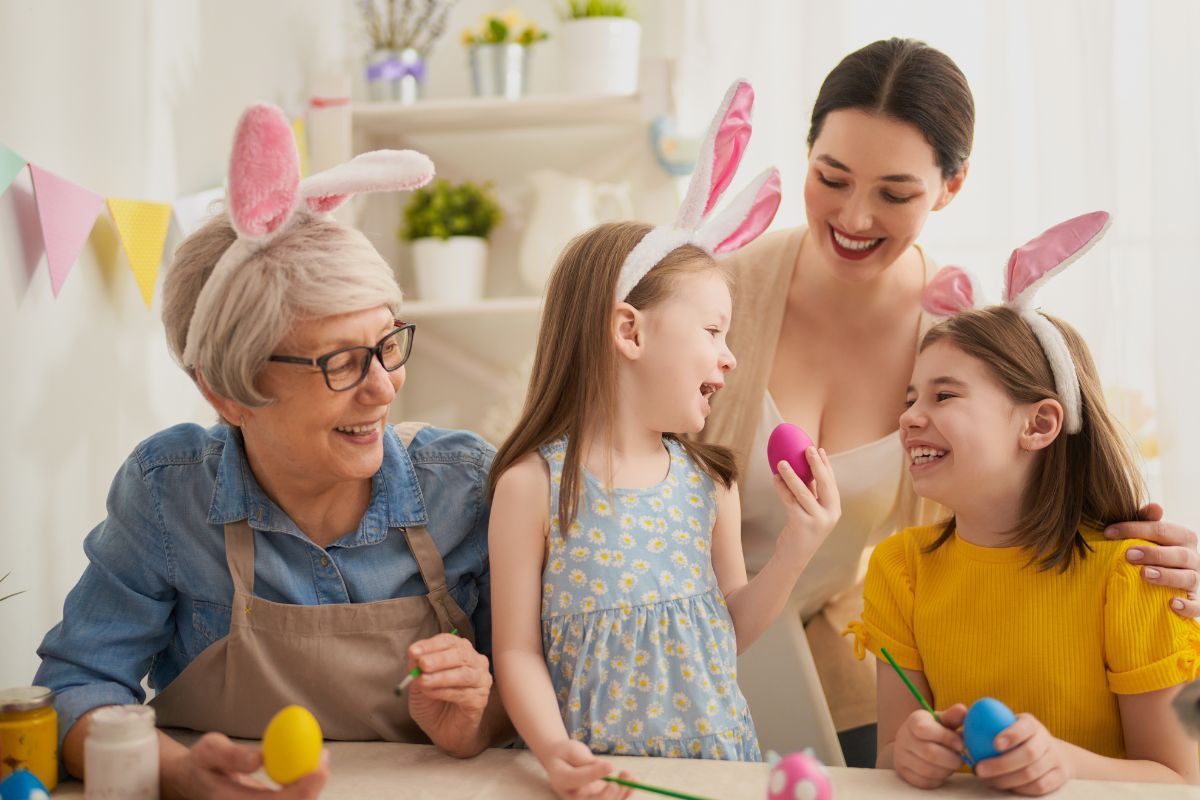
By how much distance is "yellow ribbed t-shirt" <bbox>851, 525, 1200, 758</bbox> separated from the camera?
1347mm

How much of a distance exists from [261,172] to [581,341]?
41 centimetres

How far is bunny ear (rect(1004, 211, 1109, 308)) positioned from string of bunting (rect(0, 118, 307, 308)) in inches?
40.2

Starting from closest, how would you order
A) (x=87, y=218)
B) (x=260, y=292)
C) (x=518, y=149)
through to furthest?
(x=260, y=292) < (x=87, y=218) < (x=518, y=149)

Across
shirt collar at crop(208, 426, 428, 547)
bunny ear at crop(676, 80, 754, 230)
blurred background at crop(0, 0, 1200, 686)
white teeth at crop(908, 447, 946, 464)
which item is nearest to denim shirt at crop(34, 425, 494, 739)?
shirt collar at crop(208, 426, 428, 547)

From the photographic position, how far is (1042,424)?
1.48 meters

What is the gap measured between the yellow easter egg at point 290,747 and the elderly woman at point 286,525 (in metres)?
0.17

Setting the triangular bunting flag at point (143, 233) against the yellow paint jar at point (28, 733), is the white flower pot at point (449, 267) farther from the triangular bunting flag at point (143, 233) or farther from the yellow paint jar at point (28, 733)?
the yellow paint jar at point (28, 733)

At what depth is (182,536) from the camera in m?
1.36

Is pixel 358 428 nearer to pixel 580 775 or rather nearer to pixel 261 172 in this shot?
pixel 261 172

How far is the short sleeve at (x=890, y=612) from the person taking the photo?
1.50 meters

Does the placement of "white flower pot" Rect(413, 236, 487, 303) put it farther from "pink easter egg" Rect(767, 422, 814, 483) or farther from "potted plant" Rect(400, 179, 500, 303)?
"pink easter egg" Rect(767, 422, 814, 483)

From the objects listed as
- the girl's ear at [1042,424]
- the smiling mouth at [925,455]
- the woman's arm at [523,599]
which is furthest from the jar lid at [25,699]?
the girl's ear at [1042,424]

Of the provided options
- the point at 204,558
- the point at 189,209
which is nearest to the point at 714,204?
the point at 204,558

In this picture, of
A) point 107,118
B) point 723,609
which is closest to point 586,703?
point 723,609
